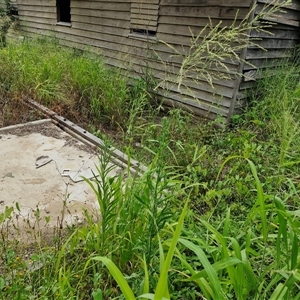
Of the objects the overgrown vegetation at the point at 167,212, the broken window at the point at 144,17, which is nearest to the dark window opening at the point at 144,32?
the broken window at the point at 144,17

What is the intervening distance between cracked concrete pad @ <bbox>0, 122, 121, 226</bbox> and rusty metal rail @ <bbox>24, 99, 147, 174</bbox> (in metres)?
0.07

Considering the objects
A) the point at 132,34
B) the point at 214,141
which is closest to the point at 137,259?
the point at 214,141

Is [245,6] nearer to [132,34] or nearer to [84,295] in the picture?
[132,34]

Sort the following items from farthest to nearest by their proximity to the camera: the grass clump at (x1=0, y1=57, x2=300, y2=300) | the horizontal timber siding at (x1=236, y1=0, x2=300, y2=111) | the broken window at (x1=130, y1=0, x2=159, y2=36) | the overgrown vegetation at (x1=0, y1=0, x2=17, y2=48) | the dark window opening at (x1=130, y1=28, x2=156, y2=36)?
the overgrown vegetation at (x1=0, y1=0, x2=17, y2=48) < the dark window opening at (x1=130, y1=28, x2=156, y2=36) < the broken window at (x1=130, y1=0, x2=159, y2=36) < the horizontal timber siding at (x1=236, y1=0, x2=300, y2=111) < the grass clump at (x1=0, y1=57, x2=300, y2=300)

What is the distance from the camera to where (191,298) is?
4.38 feet

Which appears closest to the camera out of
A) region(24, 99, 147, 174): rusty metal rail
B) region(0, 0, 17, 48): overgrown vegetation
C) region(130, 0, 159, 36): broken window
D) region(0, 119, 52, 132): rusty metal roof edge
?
region(24, 99, 147, 174): rusty metal rail

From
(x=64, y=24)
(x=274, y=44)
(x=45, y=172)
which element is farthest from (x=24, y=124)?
(x=64, y=24)

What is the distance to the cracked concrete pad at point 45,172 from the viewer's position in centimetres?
206

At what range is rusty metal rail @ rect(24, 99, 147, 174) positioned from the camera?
104 inches

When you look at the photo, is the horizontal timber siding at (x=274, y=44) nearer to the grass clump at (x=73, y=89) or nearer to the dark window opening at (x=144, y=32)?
the grass clump at (x=73, y=89)

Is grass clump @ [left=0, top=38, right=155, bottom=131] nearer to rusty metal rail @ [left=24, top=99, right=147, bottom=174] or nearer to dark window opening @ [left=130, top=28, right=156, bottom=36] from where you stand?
rusty metal rail @ [left=24, top=99, right=147, bottom=174]

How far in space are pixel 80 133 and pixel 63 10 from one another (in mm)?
5802

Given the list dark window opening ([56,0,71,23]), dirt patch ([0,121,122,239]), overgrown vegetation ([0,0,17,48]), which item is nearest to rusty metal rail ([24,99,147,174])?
dirt patch ([0,121,122,239])

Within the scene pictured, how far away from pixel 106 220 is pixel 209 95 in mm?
3369
